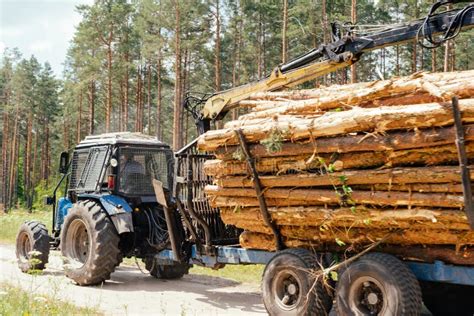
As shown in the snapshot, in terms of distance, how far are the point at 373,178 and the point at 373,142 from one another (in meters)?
0.39

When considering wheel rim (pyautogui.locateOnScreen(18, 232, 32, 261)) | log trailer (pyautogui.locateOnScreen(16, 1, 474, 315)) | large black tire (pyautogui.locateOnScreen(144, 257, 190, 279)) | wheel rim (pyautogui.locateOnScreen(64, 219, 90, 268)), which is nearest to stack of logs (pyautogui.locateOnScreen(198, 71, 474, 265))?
log trailer (pyautogui.locateOnScreen(16, 1, 474, 315))

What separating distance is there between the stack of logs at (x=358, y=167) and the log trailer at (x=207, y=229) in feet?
0.60

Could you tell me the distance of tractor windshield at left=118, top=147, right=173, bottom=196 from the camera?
10562mm

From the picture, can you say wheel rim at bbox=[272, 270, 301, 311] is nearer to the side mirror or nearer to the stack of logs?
the stack of logs

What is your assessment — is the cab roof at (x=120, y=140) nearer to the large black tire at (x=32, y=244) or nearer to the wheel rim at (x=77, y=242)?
the wheel rim at (x=77, y=242)

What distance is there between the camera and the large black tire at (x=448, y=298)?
21.2 ft

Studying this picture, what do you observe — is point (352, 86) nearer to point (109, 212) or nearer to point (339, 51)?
point (339, 51)

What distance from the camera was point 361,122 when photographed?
5.90 m

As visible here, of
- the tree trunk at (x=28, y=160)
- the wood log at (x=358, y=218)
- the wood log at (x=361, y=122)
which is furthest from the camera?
the tree trunk at (x=28, y=160)

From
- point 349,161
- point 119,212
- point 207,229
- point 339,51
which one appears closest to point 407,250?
point 349,161

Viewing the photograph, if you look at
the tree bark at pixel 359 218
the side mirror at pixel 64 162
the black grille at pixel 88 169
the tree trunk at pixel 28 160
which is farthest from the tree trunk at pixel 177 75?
the tree trunk at pixel 28 160

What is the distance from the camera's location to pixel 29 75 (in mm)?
56438

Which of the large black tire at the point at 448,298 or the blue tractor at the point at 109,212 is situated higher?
the blue tractor at the point at 109,212

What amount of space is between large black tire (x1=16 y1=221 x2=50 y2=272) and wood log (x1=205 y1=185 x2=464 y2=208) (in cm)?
491
